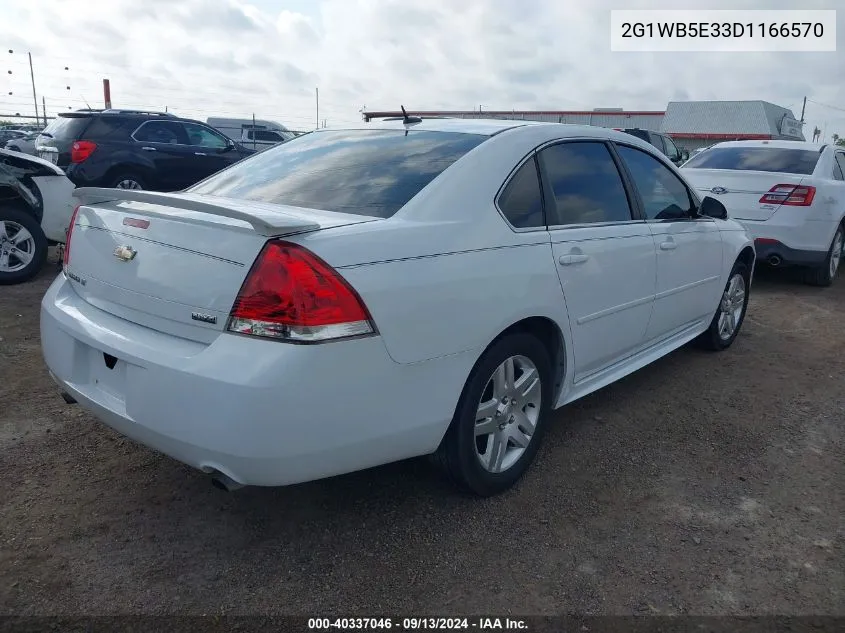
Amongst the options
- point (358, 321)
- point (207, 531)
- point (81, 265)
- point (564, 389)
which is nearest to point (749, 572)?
point (564, 389)

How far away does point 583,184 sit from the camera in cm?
345

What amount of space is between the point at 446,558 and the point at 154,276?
148 cm

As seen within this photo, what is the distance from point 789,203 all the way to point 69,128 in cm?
917

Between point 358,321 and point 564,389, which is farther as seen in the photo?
point 564,389

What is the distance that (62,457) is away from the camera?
3188 mm

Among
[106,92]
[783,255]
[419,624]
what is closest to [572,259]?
[419,624]

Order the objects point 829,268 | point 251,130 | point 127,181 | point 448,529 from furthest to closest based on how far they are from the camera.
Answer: point 251,130, point 127,181, point 829,268, point 448,529

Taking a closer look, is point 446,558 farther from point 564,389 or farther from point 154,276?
point 154,276

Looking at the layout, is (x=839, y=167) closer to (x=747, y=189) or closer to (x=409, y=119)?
(x=747, y=189)

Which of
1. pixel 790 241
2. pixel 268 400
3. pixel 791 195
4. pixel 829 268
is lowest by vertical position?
pixel 829 268

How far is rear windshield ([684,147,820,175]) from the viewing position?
754cm

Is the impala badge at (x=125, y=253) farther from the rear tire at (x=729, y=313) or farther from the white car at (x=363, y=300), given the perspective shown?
the rear tire at (x=729, y=313)

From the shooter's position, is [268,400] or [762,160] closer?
[268,400]

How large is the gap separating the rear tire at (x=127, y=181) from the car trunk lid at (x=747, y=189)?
7.41 metres
